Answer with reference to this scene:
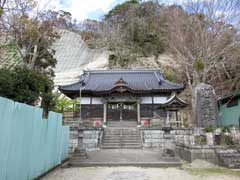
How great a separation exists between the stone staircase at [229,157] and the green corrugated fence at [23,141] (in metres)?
5.70

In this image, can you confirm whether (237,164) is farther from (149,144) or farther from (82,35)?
(82,35)

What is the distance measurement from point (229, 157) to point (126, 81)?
51.1ft

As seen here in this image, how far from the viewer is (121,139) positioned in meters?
14.5

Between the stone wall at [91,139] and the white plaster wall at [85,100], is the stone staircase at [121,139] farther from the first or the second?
the white plaster wall at [85,100]

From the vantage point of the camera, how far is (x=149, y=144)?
46.6ft

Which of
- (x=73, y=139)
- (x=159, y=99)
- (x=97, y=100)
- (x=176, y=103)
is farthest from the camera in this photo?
(x=97, y=100)

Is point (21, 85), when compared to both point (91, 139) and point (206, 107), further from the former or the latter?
point (91, 139)

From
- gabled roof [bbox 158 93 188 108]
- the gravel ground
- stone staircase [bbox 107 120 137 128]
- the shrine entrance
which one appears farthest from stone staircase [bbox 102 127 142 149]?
the gravel ground

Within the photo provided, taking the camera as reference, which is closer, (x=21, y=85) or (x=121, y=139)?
(x=21, y=85)

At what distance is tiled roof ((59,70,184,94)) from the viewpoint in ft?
64.7

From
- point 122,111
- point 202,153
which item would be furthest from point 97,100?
point 202,153

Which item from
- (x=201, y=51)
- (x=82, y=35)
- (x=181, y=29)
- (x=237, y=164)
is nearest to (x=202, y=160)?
(x=237, y=164)

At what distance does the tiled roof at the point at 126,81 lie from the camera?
1971cm

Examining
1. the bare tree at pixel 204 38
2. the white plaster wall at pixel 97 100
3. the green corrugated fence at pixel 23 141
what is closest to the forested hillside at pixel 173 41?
the bare tree at pixel 204 38
